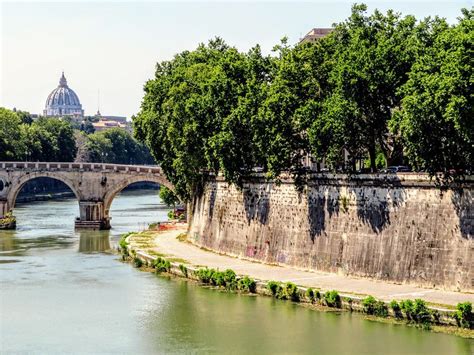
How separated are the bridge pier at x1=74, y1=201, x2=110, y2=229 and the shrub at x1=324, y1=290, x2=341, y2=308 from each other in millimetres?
51607

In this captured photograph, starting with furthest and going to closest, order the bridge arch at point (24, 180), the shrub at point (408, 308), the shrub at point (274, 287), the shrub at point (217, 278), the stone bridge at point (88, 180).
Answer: the bridge arch at point (24, 180) → the stone bridge at point (88, 180) → the shrub at point (217, 278) → the shrub at point (274, 287) → the shrub at point (408, 308)

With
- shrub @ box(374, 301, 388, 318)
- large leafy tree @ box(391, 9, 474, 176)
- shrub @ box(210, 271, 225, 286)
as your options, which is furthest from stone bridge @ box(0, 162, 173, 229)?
shrub @ box(374, 301, 388, 318)

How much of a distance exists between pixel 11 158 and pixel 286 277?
272 ft

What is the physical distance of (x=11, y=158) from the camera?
132000 mm

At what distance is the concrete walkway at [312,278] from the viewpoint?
4691 cm

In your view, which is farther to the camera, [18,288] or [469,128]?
[18,288]

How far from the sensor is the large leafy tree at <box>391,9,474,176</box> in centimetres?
4616

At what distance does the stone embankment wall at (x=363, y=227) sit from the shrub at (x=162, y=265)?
5.42 metres

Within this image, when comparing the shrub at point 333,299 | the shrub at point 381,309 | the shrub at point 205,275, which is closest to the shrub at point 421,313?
the shrub at point 381,309

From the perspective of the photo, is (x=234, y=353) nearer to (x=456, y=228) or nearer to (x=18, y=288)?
(x=456, y=228)

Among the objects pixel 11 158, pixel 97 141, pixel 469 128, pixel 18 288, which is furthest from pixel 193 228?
pixel 97 141

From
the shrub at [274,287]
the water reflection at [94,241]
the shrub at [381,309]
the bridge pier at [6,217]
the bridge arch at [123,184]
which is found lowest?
the shrub at [381,309]

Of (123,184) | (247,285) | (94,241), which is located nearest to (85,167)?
(123,184)

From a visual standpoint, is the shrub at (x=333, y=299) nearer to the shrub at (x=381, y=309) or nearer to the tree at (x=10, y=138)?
the shrub at (x=381, y=309)
